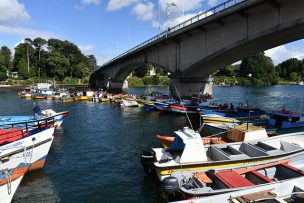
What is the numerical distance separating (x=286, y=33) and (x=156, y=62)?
30970 millimetres

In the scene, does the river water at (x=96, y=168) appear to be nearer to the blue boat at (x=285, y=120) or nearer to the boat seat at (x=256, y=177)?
the boat seat at (x=256, y=177)

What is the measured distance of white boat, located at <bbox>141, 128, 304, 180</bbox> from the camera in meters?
14.7

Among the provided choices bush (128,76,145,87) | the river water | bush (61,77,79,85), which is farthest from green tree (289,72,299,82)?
the river water

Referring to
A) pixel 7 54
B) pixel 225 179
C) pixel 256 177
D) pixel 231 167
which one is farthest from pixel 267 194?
pixel 7 54

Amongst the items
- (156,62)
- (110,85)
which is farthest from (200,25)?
(110,85)

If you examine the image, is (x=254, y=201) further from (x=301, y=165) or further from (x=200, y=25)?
(x=200, y=25)

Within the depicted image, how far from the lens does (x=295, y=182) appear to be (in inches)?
463

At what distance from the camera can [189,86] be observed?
51.7 metres

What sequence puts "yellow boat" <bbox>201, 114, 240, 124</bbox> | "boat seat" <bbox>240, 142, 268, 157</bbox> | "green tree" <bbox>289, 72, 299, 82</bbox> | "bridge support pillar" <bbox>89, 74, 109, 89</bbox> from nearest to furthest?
"boat seat" <bbox>240, 142, 268, 157</bbox>
"yellow boat" <bbox>201, 114, 240, 124</bbox>
"bridge support pillar" <bbox>89, 74, 109, 89</bbox>
"green tree" <bbox>289, 72, 299, 82</bbox>

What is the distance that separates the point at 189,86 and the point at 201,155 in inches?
1457

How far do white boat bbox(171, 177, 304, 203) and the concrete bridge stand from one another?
21.0m

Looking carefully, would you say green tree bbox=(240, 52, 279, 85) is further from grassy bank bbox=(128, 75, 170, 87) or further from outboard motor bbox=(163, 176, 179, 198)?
Result: outboard motor bbox=(163, 176, 179, 198)

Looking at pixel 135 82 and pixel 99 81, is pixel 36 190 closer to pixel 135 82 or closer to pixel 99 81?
pixel 99 81

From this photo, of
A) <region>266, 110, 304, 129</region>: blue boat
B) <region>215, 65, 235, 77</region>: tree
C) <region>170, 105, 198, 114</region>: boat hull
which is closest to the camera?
<region>266, 110, 304, 129</region>: blue boat
